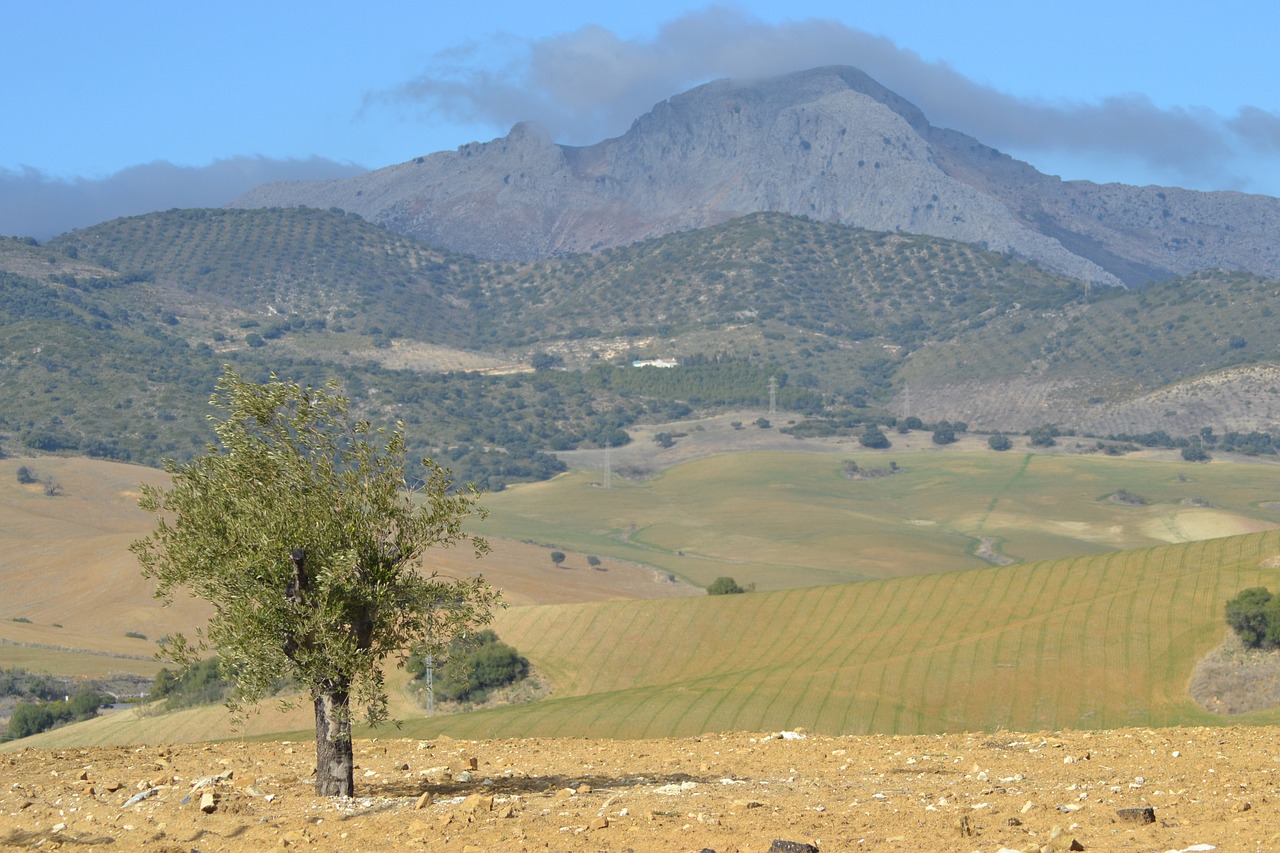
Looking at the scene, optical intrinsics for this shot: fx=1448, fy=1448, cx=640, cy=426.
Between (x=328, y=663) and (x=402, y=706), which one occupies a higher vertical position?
(x=328, y=663)

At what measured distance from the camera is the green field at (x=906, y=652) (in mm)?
51062

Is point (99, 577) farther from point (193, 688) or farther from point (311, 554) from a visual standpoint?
point (311, 554)

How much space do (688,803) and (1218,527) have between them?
160 metres

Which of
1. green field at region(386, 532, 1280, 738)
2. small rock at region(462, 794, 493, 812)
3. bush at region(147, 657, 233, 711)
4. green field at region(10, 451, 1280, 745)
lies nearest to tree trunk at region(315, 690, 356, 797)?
small rock at region(462, 794, 493, 812)

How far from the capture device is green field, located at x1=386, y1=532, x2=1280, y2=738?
2010 inches

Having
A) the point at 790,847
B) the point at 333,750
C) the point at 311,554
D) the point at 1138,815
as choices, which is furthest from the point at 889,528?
the point at 790,847

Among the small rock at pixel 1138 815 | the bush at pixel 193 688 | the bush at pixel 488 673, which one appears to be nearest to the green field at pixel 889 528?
the bush at pixel 488 673

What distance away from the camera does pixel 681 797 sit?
67.3 feet

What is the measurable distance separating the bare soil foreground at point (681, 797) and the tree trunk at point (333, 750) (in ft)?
1.16

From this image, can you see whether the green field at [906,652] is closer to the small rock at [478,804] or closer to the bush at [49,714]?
the bush at [49,714]

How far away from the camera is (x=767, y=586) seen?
13862 cm

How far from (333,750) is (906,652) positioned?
4368 cm

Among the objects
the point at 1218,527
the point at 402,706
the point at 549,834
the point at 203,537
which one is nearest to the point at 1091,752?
the point at 549,834

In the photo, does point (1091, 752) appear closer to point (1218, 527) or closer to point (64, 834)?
point (64, 834)
